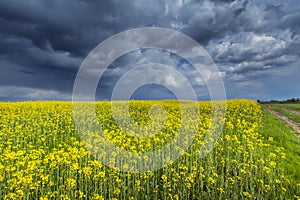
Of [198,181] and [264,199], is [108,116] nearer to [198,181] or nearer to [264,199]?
[198,181]

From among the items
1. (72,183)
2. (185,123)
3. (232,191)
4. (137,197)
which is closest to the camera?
(72,183)

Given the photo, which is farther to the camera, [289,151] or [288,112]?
[288,112]

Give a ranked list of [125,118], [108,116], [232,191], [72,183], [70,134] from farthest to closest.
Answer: [108,116], [125,118], [70,134], [232,191], [72,183]

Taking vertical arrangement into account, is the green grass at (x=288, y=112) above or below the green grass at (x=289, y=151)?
above

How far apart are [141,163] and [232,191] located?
128 inches

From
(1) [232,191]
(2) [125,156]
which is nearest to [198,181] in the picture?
(1) [232,191]

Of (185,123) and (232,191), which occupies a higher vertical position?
(185,123)

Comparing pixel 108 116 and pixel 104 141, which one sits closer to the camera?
pixel 104 141

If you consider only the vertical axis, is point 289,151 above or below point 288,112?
below

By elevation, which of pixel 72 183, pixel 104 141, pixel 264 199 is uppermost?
pixel 104 141

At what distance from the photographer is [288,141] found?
1468cm

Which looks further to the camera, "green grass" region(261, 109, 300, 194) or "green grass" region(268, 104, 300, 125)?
"green grass" region(268, 104, 300, 125)

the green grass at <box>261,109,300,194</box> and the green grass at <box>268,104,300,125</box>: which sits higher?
the green grass at <box>268,104,300,125</box>

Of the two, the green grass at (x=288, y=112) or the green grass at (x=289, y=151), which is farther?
the green grass at (x=288, y=112)
